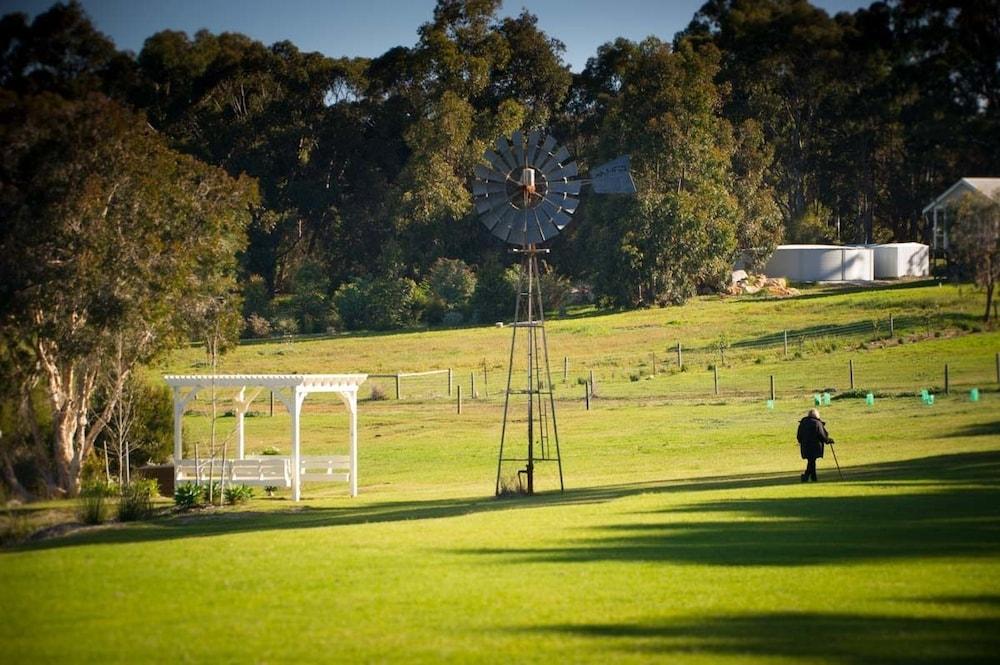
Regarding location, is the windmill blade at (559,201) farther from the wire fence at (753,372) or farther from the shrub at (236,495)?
the wire fence at (753,372)

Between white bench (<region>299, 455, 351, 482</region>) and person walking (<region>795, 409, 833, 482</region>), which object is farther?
white bench (<region>299, 455, 351, 482</region>)

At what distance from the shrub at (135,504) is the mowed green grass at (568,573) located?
0.67m

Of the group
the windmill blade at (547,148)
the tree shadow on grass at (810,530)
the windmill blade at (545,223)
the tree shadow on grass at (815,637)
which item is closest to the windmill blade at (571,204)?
the windmill blade at (545,223)

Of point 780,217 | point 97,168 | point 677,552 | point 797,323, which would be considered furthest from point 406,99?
point 677,552

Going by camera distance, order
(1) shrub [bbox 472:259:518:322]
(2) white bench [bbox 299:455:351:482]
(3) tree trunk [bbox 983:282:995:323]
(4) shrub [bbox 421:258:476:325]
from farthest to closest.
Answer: (4) shrub [bbox 421:258:476:325]
(1) shrub [bbox 472:259:518:322]
(3) tree trunk [bbox 983:282:995:323]
(2) white bench [bbox 299:455:351:482]

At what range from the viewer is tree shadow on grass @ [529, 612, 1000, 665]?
1170 centimetres

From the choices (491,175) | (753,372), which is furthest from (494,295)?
(491,175)

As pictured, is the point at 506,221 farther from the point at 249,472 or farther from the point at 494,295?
the point at 494,295

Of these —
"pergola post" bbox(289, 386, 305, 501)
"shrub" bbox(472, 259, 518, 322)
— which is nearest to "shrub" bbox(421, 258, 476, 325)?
"shrub" bbox(472, 259, 518, 322)

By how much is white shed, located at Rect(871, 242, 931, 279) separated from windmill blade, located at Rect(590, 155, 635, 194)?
66.1 feet

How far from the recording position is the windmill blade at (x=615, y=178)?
68.8 metres

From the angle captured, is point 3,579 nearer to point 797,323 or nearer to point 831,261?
point 797,323

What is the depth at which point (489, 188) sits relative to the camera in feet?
108

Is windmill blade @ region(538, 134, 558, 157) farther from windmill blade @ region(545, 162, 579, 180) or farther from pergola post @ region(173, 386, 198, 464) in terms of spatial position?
pergola post @ region(173, 386, 198, 464)
